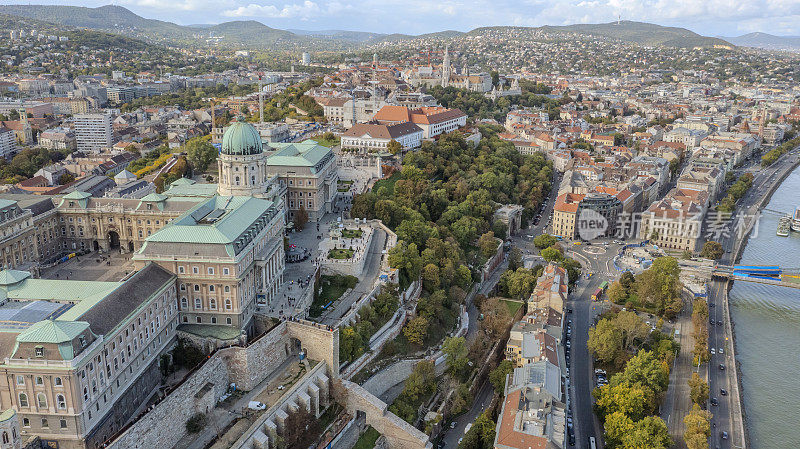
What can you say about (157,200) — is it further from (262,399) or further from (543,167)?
(543,167)

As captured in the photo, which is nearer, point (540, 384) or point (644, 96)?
point (540, 384)

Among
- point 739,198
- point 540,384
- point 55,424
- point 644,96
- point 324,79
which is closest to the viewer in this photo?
point 55,424

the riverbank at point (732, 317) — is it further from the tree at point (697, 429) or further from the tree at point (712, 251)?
the tree at point (697, 429)

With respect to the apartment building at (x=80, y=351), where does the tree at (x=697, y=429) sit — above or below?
below

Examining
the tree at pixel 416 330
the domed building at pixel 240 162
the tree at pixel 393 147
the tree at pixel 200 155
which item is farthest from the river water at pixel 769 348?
the tree at pixel 200 155

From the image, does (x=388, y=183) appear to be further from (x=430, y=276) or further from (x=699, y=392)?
(x=699, y=392)

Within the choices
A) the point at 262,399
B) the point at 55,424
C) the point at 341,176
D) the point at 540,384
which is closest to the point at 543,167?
the point at 341,176

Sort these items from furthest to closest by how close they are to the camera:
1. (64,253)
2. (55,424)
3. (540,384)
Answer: (64,253) < (540,384) < (55,424)
